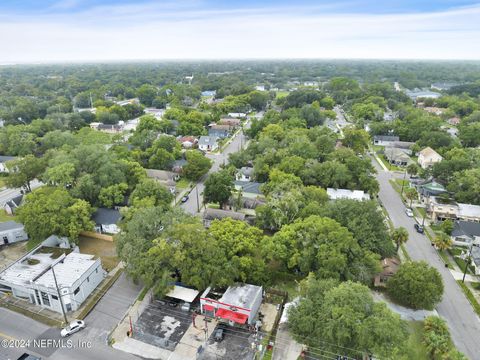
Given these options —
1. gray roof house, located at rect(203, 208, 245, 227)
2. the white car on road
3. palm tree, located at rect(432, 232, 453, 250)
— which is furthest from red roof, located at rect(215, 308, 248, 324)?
the white car on road

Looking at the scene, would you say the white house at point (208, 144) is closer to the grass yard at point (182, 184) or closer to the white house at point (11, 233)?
the grass yard at point (182, 184)

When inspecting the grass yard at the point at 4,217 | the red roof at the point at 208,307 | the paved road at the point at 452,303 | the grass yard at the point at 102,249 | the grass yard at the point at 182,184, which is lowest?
the paved road at the point at 452,303

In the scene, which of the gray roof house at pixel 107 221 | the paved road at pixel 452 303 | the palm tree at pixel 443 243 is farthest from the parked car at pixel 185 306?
the palm tree at pixel 443 243

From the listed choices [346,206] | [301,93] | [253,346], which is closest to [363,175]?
[346,206]

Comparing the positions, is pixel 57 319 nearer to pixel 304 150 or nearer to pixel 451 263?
pixel 451 263

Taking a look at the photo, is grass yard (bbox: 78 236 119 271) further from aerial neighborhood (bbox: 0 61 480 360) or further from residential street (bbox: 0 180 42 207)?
residential street (bbox: 0 180 42 207)

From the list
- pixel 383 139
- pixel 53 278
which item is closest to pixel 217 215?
pixel 53 278
